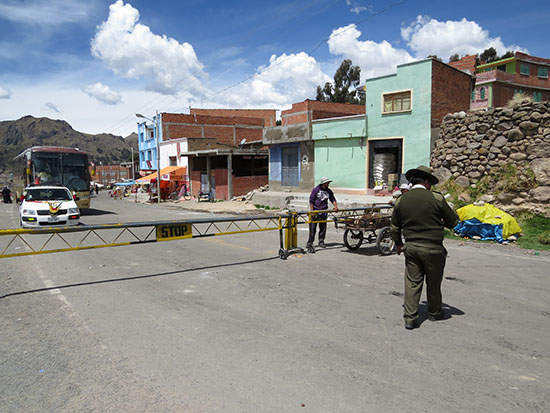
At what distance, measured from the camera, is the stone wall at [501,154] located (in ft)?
41.5

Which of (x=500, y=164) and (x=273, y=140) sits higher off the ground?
(x=273, y=140)

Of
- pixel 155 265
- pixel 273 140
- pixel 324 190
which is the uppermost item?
pixel 273 140

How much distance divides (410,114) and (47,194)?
1657cm

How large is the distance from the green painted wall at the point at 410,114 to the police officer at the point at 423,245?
1457 cm

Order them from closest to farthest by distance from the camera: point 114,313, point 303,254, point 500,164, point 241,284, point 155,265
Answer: point 114,313 < point 241,284 < point 155,265 < point 303,254 < point 500,164

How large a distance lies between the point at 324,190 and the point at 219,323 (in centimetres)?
562

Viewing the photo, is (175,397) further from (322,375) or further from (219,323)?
(219,323)

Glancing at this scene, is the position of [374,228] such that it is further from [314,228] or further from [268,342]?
[268,342]

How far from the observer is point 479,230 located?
36.3ft

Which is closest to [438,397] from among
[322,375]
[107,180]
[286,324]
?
[322,375]

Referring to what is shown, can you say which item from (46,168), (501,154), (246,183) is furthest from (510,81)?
(46,168)

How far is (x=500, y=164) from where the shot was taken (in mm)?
14656

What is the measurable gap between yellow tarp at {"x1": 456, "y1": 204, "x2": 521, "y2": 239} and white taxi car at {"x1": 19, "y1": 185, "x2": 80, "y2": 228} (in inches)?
526

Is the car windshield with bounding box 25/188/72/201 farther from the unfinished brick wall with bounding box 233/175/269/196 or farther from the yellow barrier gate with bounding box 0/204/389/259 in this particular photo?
the unfinished brick wall with bounding box 233/175/269/196
